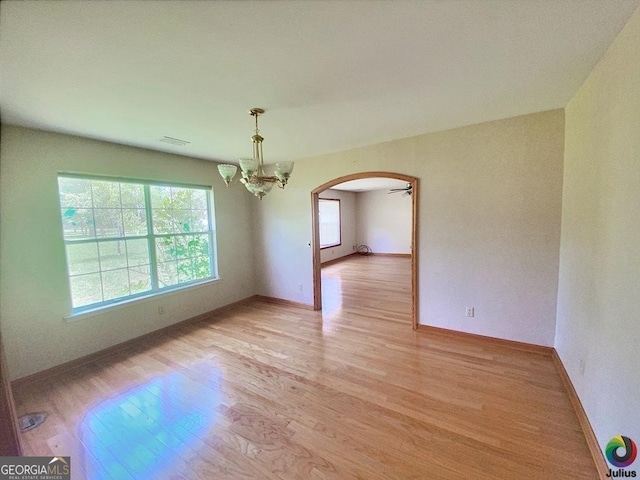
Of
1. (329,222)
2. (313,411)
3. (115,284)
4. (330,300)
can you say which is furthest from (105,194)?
(329,222)

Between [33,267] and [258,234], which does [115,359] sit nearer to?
[33,267]

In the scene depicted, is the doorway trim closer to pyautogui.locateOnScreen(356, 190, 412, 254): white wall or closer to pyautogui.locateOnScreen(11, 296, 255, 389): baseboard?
pyautogui.locateOnScreen(11, 296, 255, 389): baseboard

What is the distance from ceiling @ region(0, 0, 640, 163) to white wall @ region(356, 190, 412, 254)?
6435mm

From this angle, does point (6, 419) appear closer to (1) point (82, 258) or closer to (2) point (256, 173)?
(2) point (256, 173)

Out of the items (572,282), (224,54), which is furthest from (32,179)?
(572,282)

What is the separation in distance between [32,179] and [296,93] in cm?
283

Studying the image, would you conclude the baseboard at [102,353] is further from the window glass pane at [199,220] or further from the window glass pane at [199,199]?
the window glass pane at [199,199]

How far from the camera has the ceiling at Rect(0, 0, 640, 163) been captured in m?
1.25

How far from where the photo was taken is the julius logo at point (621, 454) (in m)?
1.25

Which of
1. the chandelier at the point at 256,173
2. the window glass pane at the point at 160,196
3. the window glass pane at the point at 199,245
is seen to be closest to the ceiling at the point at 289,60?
the chandelier at the point at 256,173

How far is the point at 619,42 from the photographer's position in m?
1.47

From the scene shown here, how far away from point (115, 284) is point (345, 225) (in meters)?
7.16

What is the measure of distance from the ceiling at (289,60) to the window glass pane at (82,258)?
49.7 inches

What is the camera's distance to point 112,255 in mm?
3201
